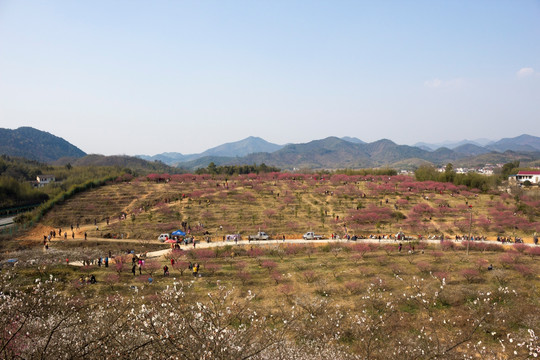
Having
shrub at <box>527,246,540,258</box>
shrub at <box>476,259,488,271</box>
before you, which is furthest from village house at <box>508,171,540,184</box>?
shrub at <box>476,259,488,271</box>

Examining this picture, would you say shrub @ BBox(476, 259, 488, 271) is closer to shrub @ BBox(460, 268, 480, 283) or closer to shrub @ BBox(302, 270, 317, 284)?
shrub @ BBox(460, 268, 480, 283)

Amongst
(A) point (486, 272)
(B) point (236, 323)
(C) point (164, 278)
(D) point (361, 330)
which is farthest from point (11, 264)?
(A) point (486, 272)

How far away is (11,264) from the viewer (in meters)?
33.6

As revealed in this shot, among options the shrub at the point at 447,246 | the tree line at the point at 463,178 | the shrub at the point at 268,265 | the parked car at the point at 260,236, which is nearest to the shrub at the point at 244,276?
the shrub at the point at 268,265

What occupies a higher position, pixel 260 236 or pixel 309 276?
pixel 260 236

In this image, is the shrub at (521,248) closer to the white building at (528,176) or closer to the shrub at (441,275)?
the shrub at (441,275)

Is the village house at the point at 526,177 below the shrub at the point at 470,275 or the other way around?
the other way around

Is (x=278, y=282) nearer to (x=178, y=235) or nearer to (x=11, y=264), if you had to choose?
(x=178, y=235)

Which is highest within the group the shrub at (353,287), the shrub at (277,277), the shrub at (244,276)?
the shrub at (244,276)

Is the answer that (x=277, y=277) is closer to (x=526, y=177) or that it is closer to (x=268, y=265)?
(x=268, y=265)

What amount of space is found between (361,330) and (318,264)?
13.9 metres

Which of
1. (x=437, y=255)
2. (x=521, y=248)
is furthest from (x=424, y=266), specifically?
(x=521, y=248)

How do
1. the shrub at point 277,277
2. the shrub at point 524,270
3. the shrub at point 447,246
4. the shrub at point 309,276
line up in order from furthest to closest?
1. the shrub at point 447,246
2. the shrub at point 277,277
3. the shrub at point 309,276
4. the shrub at point 524,270

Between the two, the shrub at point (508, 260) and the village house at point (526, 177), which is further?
the village house at point (526, 177)
